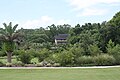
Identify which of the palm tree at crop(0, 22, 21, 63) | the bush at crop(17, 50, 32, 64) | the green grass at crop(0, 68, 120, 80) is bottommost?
the green grass at crop(0, 68, 120, 80)

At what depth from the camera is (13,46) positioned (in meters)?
39.3

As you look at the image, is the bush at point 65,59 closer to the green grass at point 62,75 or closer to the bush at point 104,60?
the bush at point 104,60

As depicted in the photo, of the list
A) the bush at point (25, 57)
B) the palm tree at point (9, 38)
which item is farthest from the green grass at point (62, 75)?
the palm tree at point (9, 38)

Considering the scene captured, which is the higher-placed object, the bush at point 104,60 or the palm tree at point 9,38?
the palm tree at point 9,38

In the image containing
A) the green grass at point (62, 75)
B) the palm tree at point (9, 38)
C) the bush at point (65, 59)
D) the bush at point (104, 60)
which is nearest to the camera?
the green grass at point (62, 75)

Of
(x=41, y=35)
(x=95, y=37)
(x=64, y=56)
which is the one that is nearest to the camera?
(x=64, y=56)

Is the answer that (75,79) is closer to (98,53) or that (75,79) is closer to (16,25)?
(98,53)

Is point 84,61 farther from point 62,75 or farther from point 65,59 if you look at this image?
point 62,75

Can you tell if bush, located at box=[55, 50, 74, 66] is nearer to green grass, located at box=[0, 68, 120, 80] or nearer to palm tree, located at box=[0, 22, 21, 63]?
palm tree, located at box=[0, 22, 21, 63]

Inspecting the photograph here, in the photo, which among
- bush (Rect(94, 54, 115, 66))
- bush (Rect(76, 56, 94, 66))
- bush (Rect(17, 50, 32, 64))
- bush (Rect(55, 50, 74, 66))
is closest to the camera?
bush (Rect(55, 50, 74, 66))

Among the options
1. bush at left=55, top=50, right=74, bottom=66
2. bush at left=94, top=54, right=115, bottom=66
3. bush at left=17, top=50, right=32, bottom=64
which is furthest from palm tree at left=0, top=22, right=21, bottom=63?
bush at left=94, top=54, right=115, bottom=66

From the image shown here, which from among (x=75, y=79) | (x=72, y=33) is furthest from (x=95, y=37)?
(x=75, y=79)

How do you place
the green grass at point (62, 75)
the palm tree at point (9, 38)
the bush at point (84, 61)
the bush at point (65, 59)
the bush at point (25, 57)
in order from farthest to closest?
the palm tree at point (9, 38) → the bush at point (25, 57) → the bush at point (84, 61) → the bush at point (65, 59) → the green grass at point (62, 75)

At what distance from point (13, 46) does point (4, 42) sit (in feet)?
4.14
